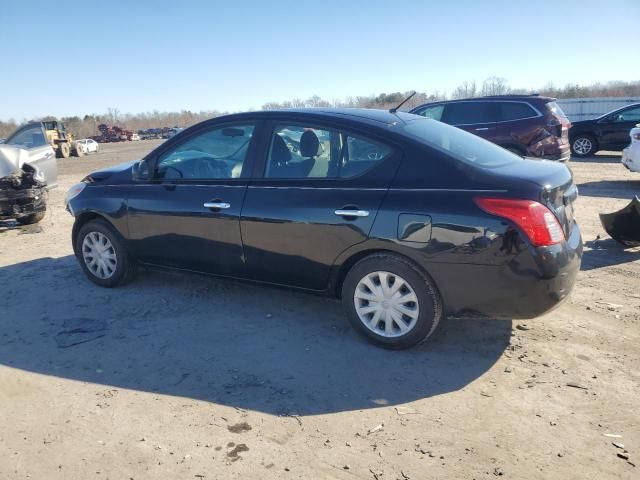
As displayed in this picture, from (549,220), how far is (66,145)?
119 ft

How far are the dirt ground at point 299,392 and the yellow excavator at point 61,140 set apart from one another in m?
31.2

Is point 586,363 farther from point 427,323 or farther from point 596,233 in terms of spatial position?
point 596,233

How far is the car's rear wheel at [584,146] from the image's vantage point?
15789mm

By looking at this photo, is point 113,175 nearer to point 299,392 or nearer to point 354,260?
point 354,260

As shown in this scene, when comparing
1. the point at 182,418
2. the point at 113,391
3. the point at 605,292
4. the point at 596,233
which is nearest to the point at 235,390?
the point at 182,418

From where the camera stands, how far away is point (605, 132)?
15.4 meters

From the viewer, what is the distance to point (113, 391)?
3.49 metres

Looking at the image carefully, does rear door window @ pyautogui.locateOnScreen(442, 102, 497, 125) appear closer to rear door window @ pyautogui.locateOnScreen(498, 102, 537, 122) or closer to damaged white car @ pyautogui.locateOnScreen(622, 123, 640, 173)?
rear door window @ pyautogui.locateOnScreen(498, 102, 537, 122)

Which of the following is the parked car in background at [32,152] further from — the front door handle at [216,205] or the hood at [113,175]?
the front door handle at [216,205]

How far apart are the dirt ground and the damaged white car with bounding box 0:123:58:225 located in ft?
13.0

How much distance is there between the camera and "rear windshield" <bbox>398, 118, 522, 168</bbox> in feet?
12.5

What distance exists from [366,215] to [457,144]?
3.22ft

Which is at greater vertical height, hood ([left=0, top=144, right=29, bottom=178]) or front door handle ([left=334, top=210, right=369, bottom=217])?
hood ([left=0, top=144, right=29, bottom=178])

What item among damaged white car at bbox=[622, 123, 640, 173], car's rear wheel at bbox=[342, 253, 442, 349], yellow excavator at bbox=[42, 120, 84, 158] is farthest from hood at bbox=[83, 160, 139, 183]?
yellow excavator at bbox=[42, 120, 84, 158]
